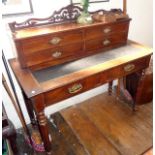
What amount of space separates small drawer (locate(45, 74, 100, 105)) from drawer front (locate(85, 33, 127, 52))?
34 centimetres

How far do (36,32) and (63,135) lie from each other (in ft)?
3.58

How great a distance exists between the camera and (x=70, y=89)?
124 cm

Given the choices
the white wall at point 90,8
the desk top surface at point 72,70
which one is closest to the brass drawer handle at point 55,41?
the desk top surface at point 72,70

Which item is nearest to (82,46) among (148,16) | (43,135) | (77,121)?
(43,135)

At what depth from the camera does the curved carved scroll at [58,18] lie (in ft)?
4.66

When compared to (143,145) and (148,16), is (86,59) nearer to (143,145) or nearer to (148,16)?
(143,145)

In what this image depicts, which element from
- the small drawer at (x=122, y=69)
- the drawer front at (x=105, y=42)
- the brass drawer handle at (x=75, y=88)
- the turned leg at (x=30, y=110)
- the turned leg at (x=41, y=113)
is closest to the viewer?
the turned leg at (x=41, y=113)

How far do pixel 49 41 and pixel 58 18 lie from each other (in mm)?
320

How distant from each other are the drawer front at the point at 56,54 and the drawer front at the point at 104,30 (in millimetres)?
115

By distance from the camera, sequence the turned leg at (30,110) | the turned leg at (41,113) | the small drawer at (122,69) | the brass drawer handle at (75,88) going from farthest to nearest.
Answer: the turned leg at (30,110) < the small drawer at (122,69) < the brass drawer handle at (75,88) < the turned leg at (41,113)

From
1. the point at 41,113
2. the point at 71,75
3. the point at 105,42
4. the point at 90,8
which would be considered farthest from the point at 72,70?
the point at 90,8

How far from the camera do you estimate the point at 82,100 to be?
233 cm

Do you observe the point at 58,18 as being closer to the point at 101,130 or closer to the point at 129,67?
the point at 129,67

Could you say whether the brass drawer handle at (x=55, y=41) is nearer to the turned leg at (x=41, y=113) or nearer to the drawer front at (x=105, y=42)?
the drawer front at (x=105, y=42)
